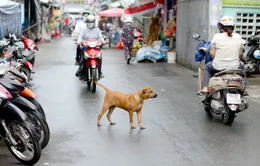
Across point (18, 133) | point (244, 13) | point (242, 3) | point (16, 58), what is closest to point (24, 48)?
point (16, 58)

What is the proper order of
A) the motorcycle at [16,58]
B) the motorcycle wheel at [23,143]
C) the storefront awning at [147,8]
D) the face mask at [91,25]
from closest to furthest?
the motorcycle wheel at [23,143], the motorcycle at [16,58], the face mask at [91,25], the storefront awning at [147,8]

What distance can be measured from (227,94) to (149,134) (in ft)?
4.79

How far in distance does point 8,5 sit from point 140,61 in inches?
221

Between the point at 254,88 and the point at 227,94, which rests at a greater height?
the point at 227,94

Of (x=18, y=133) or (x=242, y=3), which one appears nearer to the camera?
(x=18, y=133)

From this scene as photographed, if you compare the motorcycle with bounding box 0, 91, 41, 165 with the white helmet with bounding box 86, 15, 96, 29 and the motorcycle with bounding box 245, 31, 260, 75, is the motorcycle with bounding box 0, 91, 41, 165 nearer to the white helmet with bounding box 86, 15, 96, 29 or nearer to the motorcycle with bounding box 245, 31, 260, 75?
the white helmet with bounding box 86, 15, 96, 29

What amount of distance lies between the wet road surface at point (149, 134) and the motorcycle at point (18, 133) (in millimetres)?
171

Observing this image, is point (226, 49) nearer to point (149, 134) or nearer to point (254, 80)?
point (149, 134)

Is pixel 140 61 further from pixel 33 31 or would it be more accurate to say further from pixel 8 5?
pixel 33 31

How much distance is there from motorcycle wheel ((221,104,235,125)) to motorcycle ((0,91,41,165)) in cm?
340

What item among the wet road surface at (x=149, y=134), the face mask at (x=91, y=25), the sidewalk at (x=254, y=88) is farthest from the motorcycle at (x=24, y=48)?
the sidewalk at (x=254, y=88)

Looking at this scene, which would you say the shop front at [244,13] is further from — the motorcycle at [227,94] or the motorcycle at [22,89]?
the motorcycle at [22,89]

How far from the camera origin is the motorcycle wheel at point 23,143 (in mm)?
5383

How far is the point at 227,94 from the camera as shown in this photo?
24.4 ft
